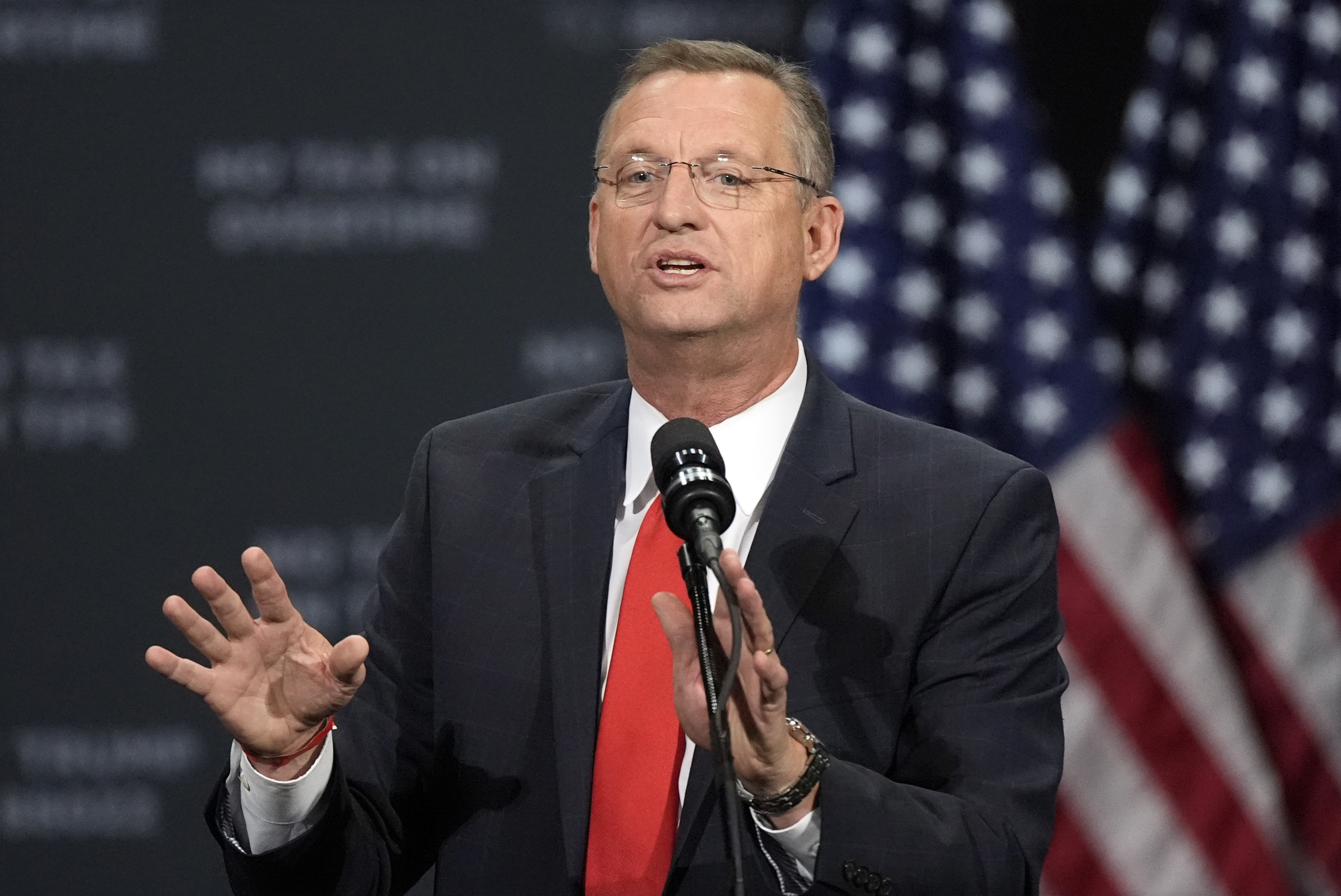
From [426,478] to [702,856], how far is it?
0.71 metres

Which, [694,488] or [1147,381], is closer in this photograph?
[694,488]

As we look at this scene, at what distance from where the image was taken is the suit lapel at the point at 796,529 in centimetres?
180

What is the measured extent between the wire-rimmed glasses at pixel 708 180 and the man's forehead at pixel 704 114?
0.02 metres

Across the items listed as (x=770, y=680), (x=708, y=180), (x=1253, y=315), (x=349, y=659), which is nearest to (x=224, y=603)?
(x=349, y=659)

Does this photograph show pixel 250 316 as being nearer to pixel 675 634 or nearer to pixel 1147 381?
pixel 1147 381

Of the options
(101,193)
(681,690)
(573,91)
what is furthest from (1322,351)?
(101,193)

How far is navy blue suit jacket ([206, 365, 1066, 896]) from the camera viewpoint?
5.88ft

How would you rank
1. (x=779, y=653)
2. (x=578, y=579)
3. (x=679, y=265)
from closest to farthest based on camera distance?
(x=779, y=653) < (x=578, y=579) < (x=679, y=265)

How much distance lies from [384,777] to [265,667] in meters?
0.33

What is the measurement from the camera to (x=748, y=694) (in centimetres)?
150

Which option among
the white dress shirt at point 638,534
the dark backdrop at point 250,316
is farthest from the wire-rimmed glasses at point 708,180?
the dark backdrop at point 250,316

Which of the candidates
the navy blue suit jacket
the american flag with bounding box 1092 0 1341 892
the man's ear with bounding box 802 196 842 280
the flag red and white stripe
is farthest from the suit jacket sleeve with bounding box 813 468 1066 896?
the american flag with bounding box 1092 0 1341 892

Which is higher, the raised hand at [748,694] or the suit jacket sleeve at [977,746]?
the raised hand at [748,694]

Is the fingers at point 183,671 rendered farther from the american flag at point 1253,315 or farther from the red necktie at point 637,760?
the american flag at point 1253,315
